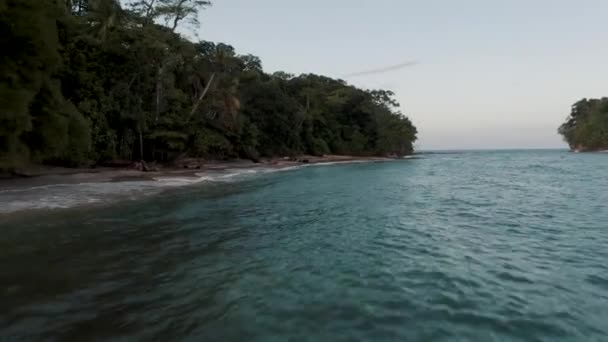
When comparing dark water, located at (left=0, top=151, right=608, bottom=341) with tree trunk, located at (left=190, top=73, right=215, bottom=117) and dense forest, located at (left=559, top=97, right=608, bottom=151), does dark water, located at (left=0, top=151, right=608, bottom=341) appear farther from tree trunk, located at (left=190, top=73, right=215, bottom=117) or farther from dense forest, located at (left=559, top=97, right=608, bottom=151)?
dense forest, located at (left=559, top=97, right=608, bottom=151)

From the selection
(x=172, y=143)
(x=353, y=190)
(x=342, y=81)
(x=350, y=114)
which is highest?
(x=342, y=81)

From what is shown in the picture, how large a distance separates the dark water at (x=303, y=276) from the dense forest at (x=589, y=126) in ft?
357

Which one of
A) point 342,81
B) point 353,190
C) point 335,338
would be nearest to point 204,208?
point 353,190

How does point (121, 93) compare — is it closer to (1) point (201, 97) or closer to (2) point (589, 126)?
(1) point (201, 97)

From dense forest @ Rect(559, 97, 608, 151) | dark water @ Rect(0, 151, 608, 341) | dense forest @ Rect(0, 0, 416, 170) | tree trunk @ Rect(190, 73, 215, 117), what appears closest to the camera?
dark water @ Rect(0, 151, 608, 341)

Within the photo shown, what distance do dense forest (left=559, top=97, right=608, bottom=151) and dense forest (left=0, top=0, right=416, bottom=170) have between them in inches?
3298

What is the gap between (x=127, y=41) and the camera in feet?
100

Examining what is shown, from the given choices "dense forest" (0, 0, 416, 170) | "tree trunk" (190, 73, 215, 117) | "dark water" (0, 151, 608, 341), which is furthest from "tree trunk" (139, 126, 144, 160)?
"dark water" (0, 151, 608, 341)

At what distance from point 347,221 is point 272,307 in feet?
23.8

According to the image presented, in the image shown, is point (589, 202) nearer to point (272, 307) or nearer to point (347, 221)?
point (347, 221)

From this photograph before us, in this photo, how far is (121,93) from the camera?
30281mm

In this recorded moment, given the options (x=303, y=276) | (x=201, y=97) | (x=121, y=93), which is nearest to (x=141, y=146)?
(x=121, y=93)

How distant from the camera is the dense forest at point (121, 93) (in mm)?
16578

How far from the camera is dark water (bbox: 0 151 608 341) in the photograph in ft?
15.0
